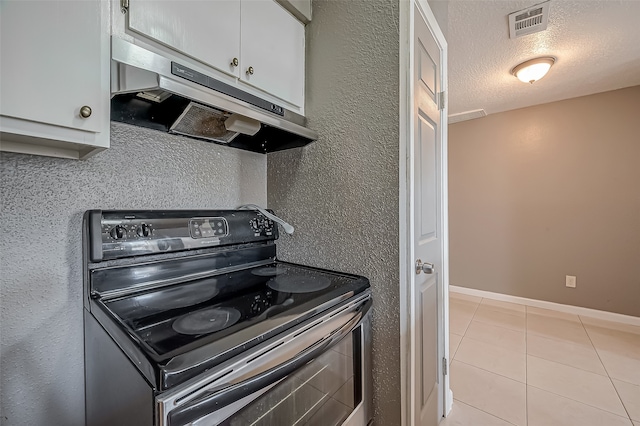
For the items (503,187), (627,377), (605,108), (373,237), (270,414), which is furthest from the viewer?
(503,187)

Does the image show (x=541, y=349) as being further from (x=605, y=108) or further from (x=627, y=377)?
(x=605, y=108)

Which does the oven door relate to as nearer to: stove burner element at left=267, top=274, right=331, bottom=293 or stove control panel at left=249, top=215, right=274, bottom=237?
stove burner element at left=267, top=274, right=331, bottom=293

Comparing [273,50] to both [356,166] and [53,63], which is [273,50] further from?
[53,63]

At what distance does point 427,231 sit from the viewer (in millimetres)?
1302

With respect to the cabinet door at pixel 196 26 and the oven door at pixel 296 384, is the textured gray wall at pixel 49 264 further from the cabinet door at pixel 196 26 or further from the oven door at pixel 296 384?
the oven door at pixel 296 384

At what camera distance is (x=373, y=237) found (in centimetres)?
113

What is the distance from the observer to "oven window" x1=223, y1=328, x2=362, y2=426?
677 millimetres

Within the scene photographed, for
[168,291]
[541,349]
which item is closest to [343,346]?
[168,291]

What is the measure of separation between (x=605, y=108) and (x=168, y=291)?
410 cm

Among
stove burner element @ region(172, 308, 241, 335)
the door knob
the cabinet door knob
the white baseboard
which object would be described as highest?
the cabinet door knob

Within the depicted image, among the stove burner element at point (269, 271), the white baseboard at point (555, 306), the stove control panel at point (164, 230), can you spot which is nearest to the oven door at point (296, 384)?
the stove burner element at point (269, 271)

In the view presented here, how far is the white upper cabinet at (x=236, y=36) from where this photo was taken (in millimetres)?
812

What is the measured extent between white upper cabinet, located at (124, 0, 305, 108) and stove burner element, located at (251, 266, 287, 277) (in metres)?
0.77

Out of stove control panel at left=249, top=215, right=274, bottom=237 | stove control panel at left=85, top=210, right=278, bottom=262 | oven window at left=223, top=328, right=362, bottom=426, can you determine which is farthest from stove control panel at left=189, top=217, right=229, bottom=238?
oven window at left=223, top=328, right=362, bottom=426
